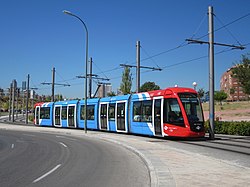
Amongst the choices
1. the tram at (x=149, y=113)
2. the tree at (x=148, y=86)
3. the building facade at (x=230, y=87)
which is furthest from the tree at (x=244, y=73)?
the building facade at (x=230, y=87)

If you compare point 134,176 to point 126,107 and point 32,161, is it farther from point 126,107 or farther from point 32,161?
point 126,107

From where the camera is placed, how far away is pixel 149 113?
75.3 feet

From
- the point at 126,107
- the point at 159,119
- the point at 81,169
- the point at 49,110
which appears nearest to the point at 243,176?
the point at 81,169

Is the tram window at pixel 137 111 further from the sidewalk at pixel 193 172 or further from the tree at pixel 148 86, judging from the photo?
the tree at pixel 148 86

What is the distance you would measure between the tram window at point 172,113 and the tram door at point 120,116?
614cm

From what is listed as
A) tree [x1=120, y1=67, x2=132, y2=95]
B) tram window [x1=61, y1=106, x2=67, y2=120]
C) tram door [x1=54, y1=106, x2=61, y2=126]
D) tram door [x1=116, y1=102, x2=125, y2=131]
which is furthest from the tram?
tree [x1=120, y1=67, x2=132, y2=95]

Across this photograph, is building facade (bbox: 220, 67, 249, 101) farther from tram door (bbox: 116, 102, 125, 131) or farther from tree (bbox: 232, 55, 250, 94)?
tram door (bbox: 116, 102, 125, 131)

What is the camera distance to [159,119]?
71.1 ft

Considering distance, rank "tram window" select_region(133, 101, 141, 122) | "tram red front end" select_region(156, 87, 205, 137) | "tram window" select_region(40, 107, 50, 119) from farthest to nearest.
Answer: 1. "tram window" select_region(40, 107, 50, 119)
2. "tram window" select_region(133, 101, 141, 122)
3. "tram red front end" select_region(156, 87, 205, 137)

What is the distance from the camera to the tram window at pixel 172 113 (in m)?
20.6

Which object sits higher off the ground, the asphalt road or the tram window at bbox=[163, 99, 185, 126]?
the tram window at bbox=[163, 99, 185, 126]

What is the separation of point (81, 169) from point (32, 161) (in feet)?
9.30

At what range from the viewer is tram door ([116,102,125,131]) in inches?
1055

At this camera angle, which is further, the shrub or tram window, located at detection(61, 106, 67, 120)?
tram window, located at detection(61, 106, 67, 120)
